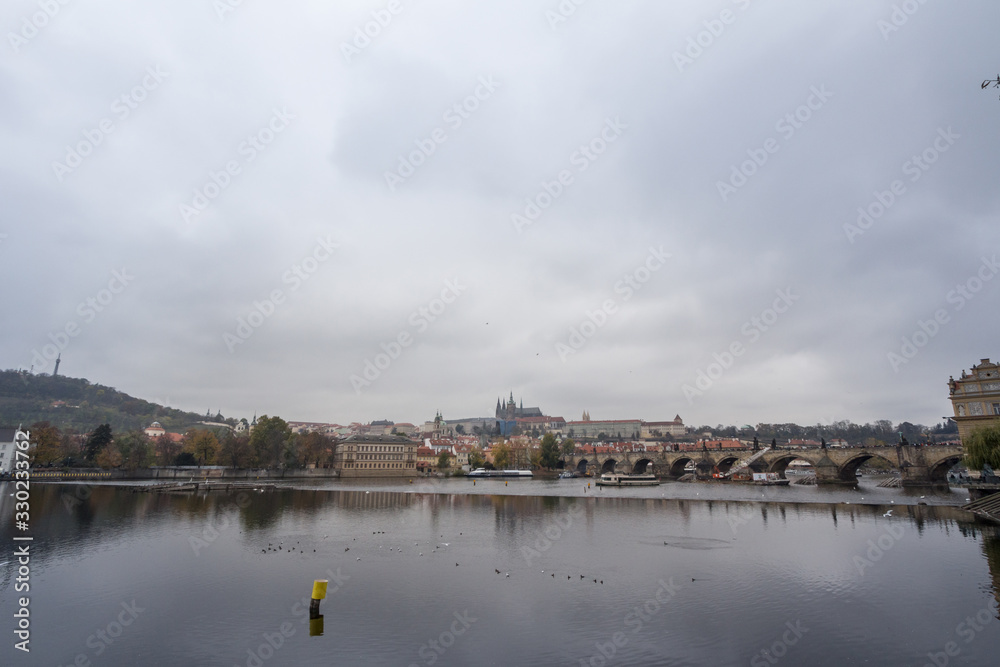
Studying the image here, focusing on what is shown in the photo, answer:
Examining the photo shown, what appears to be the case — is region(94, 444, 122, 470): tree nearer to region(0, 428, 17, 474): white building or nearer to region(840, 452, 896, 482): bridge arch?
region(0, 428, 17, 474): white building

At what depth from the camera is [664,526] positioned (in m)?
32.8

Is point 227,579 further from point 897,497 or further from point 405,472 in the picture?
point 405,472

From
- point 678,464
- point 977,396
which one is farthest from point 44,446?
point 977,396

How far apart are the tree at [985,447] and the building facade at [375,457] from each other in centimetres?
9113

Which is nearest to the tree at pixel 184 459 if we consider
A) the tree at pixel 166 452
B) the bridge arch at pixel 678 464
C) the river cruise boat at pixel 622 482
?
the tree at pixel 166 452

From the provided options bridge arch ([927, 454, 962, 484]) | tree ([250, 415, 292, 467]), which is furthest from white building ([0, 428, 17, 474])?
bridge arch ([927, 454, 962, 484])

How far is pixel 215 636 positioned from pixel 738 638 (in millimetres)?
13736

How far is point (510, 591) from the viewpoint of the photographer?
17672mm

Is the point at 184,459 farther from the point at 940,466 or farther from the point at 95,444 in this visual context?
the point at 940,466

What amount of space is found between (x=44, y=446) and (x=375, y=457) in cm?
5329

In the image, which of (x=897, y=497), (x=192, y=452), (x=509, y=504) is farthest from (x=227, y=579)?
(x=192, y=452)

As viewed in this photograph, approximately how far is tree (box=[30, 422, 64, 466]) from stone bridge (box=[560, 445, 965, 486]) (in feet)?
311

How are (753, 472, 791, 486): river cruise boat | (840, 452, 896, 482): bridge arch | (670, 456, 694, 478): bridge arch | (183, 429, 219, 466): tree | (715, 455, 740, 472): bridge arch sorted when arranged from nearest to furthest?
(840, 452, 896, 482): bridge arch → (753, 472, 791, 486): river cruise boat → (715, 455, 740, 472): bridge arch → (183, 429, 219, 466): tree → (670, 456, 694, 478): bridge arch

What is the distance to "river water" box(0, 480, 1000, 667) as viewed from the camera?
12578 mm
